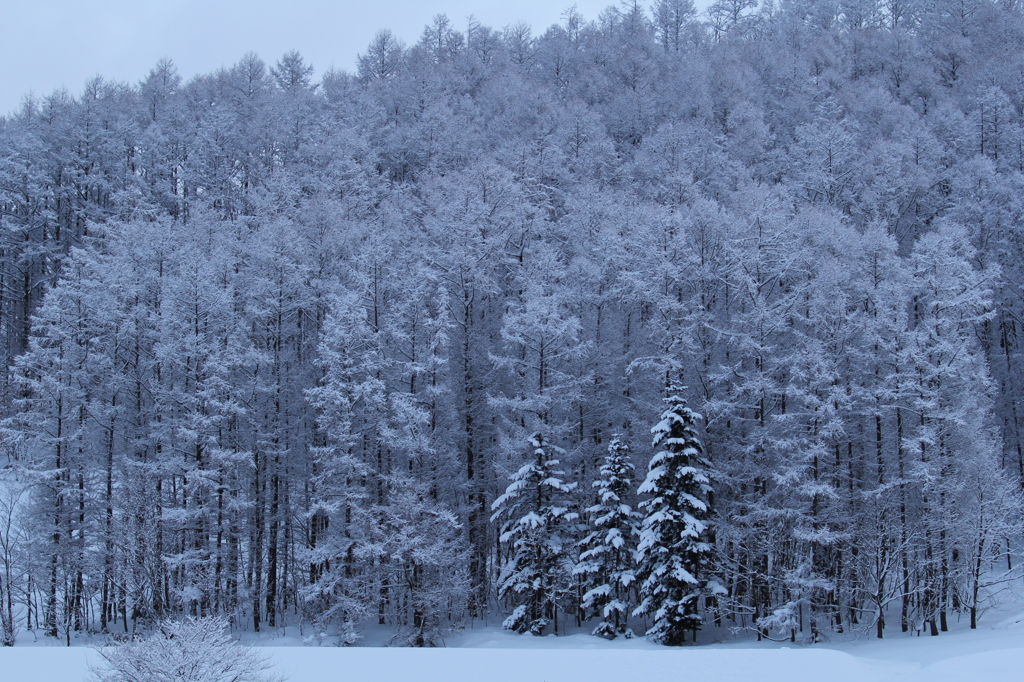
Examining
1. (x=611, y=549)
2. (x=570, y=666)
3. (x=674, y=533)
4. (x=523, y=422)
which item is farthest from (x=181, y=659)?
(x=523, y=422)

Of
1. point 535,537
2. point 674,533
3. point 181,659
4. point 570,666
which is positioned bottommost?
point 570,666

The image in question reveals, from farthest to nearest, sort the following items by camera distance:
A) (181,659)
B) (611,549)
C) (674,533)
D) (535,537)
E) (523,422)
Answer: (523,422) < (535,537) < (611,549) < (674,533) < (181,659)

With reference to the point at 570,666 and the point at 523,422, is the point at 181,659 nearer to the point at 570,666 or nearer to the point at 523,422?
the point at 570,666

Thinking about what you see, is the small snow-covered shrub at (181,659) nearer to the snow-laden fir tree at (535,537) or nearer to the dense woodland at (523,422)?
the dense woodland at (523,422)

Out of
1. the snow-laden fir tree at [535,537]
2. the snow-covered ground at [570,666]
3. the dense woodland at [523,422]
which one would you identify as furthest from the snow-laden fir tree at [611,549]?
the snow-covered ground at [570,666]

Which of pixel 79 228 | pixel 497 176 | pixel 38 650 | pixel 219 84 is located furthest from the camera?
pixel 219 84

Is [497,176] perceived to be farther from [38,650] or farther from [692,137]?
[38,650]

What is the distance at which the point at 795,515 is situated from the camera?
2388 cm

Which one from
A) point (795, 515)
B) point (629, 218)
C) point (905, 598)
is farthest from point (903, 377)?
point (629, 218)

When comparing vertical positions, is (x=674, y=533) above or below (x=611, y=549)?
above

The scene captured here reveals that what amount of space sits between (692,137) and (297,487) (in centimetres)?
3498

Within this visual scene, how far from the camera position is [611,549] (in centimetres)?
2495

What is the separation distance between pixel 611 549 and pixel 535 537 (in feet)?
8.84

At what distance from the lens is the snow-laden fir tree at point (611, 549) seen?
80.0ft
